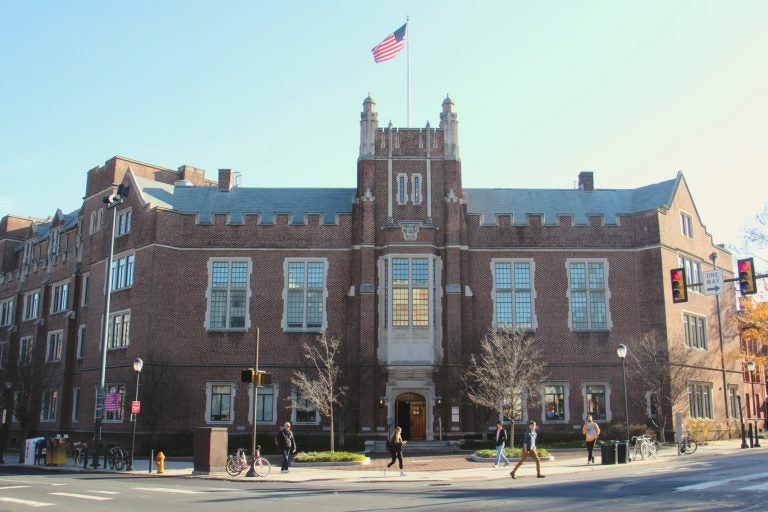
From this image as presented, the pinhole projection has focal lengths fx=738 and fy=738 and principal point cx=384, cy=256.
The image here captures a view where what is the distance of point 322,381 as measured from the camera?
118ft

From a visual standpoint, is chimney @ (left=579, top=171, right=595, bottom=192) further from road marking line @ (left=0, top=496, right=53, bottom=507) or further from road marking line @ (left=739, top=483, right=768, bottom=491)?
road marking line @ (left=0, top=496, right=53, bottom=507)

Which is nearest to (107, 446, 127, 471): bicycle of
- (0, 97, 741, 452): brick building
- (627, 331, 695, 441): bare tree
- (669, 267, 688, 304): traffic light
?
(0, 97, 741, 452): brick building

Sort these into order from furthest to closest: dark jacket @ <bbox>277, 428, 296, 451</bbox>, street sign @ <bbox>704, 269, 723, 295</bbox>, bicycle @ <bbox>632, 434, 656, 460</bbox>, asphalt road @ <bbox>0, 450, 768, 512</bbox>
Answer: bicycle @ <bbox>632, 434, 656, 460</bbox>, dark jacket @ <bbox>277, 428, 296, 451</bbox>, street sign @ <bbox>704, 269, 723, 295</bbox>, asphalt road @ <bbox>0, 450, 768, 512</bbox>

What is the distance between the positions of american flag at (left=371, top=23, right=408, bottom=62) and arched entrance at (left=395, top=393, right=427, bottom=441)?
58.8 feet

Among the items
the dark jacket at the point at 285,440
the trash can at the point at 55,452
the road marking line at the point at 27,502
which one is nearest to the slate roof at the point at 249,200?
the trash can at the point at 55,452

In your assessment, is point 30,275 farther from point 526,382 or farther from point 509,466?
point 509,466

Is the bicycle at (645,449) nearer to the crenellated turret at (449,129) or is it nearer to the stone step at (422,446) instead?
the stone step at (422,446)

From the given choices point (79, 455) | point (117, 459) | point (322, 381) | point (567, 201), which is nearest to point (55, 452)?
point (79, 455)

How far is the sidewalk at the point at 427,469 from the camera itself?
23.5m

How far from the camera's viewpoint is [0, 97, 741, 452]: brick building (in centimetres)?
3816

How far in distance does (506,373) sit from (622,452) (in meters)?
8.38

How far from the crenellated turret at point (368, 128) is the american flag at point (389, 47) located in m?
2.46

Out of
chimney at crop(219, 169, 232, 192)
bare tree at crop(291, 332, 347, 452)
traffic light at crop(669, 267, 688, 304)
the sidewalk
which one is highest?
chimney at crop(219, 169, 232, 192)

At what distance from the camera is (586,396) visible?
38.8 m
